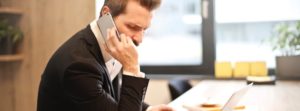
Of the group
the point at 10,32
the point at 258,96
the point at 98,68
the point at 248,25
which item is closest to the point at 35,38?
the point at 10,32

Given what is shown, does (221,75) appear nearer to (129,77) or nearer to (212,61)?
(212,61)

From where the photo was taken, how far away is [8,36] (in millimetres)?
2887

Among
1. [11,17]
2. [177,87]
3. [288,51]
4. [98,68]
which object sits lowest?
[177,87]

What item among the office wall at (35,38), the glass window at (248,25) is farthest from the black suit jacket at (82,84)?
the glass window at (248,25)

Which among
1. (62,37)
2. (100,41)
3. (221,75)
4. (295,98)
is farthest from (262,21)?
(100,41)

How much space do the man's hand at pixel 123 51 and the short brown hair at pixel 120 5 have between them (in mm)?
94

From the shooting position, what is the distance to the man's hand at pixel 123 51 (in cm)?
112

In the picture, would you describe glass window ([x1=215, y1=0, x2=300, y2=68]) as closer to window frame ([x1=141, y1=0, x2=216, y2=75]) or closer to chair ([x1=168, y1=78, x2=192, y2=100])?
window frame ([x1=141, y1=0, x2=216, y2=75])

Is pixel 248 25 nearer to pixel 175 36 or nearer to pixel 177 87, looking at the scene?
pixel 175 36

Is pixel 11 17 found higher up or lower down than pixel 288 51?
higher up

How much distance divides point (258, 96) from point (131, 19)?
1045 mm

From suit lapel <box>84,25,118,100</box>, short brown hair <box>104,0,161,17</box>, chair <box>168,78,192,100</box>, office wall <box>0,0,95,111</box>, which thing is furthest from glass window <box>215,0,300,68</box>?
suit lapel <box>84,25,118,100</box>

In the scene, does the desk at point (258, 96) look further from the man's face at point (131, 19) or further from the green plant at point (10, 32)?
the green plant at point (10, 32)

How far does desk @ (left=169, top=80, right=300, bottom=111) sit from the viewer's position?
1.66 metres
